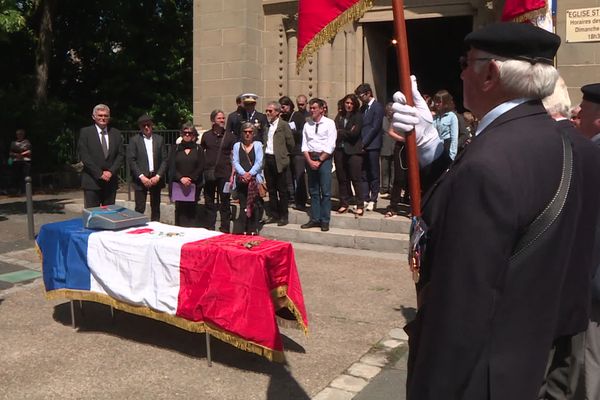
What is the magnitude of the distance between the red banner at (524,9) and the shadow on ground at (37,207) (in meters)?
10.3

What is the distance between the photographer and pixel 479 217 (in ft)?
5.71

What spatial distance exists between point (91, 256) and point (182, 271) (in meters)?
1.08

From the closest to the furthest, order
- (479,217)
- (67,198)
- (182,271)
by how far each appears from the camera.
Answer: (479,217)
(182,271)
(67,198)

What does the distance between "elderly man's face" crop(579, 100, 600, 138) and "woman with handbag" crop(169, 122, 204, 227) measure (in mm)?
6692

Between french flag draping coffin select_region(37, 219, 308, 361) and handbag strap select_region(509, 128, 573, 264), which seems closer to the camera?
handbag strap select_region(509, 128, 573, 264)

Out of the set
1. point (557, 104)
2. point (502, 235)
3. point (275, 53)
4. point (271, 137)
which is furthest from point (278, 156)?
point (502, 235)

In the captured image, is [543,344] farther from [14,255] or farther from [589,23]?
[589,23]

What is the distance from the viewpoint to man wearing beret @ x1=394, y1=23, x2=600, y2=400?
5.74 ft

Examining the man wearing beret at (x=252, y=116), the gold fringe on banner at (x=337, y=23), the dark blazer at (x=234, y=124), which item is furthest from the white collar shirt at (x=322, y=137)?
the gold fringe on banner at (x=337, y=23)

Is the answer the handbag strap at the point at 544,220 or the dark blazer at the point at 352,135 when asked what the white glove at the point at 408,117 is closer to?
the handbag strap at the point at 544,220

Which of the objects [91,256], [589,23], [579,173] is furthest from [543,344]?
[589,23]

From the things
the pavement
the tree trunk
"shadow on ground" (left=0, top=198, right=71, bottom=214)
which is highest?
the tree trunk

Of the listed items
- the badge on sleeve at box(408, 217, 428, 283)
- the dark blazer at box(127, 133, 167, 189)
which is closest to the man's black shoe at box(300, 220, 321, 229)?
the dark blazer at box(127, 133, 167, 189)

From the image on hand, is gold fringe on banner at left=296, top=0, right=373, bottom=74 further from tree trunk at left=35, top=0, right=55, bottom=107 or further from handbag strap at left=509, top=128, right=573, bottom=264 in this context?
tree trunk at left=35, top=0, right=55, bottom=107
